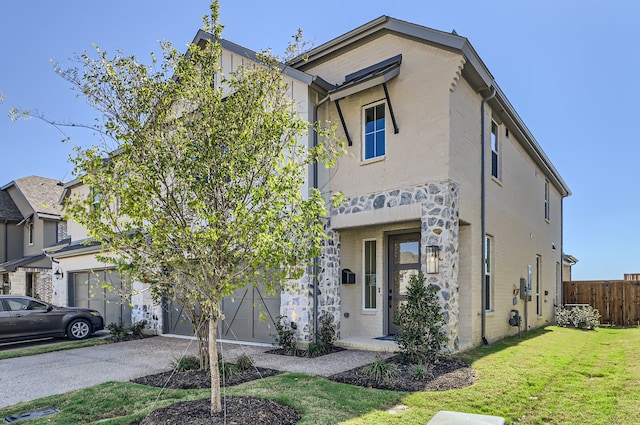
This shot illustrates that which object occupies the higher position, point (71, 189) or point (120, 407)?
point (71, 189)

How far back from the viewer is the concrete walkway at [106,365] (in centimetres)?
700

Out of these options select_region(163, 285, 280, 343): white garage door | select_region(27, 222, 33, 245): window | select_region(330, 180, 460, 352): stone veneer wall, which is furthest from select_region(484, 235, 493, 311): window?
select_region(27, 222, 33, 245): window

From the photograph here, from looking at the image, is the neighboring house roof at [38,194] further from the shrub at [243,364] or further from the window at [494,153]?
the window at [494,153]

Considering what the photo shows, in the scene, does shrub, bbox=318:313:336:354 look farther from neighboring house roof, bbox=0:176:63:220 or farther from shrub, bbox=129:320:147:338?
neighboring house roof, bbox=0:176:63:220

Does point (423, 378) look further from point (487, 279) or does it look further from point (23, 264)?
point (23, 264)

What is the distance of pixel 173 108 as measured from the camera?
4.99m

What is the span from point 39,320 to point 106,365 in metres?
5.18

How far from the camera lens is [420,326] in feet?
24.3

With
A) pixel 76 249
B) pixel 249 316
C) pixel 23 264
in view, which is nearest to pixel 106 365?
pixel 249 316

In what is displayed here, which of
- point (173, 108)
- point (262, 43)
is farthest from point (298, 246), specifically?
point (262, 43)

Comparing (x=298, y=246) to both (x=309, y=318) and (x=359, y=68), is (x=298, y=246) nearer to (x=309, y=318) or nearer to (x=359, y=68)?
(x=309, y=318)

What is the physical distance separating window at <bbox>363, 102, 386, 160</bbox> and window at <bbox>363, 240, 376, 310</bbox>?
2.31 metres

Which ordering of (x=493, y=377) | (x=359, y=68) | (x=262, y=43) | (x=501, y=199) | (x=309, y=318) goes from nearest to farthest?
(x=262, y=43) < (x=493, y=377) < (x=309, y=318) < (x=359, y=68) < (x=501, y=199)

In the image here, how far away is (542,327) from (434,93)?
1000 cm
